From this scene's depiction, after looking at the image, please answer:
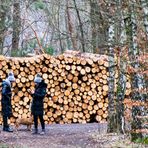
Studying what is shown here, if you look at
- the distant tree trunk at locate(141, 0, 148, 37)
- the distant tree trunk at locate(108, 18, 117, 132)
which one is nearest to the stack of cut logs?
the distant tree trunk at locate(108, 18, 117, 132)

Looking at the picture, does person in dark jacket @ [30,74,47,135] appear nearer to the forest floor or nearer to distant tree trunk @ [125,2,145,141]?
the forest floor

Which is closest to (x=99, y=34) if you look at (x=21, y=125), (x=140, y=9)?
(x=21, y=125)

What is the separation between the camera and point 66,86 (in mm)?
19234

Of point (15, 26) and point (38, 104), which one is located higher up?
point (15, 26)

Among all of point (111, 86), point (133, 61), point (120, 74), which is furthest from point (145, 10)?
point (111, 86)

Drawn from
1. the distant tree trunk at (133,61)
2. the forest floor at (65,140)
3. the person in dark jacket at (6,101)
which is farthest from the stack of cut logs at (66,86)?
the distant tree trunk at (133,61)

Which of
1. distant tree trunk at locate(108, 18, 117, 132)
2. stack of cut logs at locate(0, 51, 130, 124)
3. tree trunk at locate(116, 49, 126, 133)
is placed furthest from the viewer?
stack of cut logs at locate(0, 51, 130, 124)

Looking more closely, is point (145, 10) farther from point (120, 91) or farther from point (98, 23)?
point (98, 23)

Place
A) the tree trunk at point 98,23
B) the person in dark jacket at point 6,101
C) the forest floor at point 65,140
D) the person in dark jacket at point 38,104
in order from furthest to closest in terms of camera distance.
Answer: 1. the tree trunk at point 98,23
2. the person in dark jacket at point 6,101
3. the person in dark jacket at point 38,104
4. the forest floor at point 65,140

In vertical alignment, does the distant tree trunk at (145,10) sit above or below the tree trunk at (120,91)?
above

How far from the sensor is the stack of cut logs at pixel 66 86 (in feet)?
61.6

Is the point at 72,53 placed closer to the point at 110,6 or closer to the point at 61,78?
the point at 61,78

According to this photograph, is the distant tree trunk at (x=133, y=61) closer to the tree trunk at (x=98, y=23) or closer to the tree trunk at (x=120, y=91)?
the tree trunk at (x=120, y=91)

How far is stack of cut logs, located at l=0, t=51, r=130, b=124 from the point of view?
1877 cm
